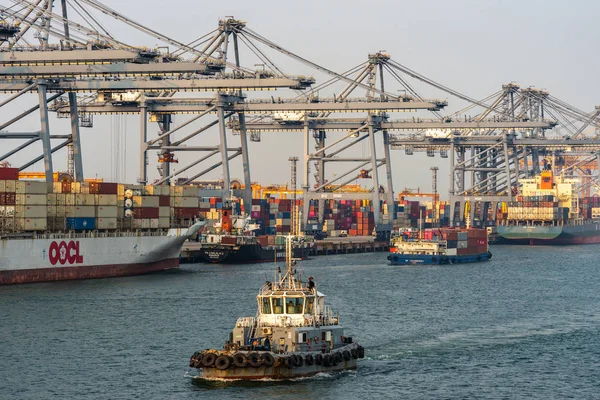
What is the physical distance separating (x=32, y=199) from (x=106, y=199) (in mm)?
6851

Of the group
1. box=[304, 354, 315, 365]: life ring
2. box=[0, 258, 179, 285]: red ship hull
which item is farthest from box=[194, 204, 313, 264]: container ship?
box=[304, 354, 315, 365]: life ring

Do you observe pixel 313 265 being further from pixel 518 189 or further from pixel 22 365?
pixel 518 189

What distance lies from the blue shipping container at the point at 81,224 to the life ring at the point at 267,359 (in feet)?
125

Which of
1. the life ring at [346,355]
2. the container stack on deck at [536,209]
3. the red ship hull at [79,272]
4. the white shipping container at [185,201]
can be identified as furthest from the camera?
the container stack on deck at [536,209]

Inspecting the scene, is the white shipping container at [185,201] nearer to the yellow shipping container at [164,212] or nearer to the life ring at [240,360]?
the yellow shipping container at [164,212]

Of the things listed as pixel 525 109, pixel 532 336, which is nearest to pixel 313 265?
pixel 532 336

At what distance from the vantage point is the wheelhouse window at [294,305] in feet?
113

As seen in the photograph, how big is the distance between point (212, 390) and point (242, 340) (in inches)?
72.6

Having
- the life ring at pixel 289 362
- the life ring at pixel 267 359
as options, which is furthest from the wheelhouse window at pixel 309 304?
the life ring at pixel 267 359

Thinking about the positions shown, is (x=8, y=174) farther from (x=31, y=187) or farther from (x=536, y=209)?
(x=536, y=209)

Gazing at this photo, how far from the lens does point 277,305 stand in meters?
34.6

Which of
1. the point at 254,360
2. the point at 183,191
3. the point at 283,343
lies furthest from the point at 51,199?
the point at 254,360

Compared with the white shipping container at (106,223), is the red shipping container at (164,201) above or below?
above

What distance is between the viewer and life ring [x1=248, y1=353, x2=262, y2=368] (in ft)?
107
